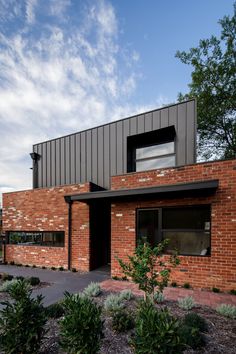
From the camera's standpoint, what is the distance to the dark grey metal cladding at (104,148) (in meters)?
7.17

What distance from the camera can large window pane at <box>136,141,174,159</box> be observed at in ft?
25.1

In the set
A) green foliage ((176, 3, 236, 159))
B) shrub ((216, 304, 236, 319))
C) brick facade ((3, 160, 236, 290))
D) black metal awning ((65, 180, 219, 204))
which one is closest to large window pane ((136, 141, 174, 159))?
brick facade ((3, 160, 236, 290))

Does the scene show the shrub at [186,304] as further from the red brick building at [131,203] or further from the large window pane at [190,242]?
the large window pane at [190,242]

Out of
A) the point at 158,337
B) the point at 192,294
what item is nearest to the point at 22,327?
the point at 158,337

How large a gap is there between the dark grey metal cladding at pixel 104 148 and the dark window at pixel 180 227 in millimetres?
1866

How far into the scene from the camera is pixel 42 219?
30.5ft

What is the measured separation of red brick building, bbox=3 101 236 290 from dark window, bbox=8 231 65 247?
0.04m

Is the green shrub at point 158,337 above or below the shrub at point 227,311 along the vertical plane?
above

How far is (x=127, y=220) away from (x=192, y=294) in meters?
2.73

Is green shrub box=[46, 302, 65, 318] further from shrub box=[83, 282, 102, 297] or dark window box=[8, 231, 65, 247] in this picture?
dark window box=[8, 231, 65, 247]

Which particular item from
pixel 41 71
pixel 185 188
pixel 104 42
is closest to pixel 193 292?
pixel 185 188

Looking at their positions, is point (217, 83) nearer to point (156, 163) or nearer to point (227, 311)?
point (156, 163)

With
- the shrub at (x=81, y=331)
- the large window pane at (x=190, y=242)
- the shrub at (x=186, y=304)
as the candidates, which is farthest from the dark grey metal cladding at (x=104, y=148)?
the shrub at (x=81, y=331)

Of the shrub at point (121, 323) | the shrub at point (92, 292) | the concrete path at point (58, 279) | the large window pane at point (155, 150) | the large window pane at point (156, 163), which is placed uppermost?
the large window pane at point (155, 150)
